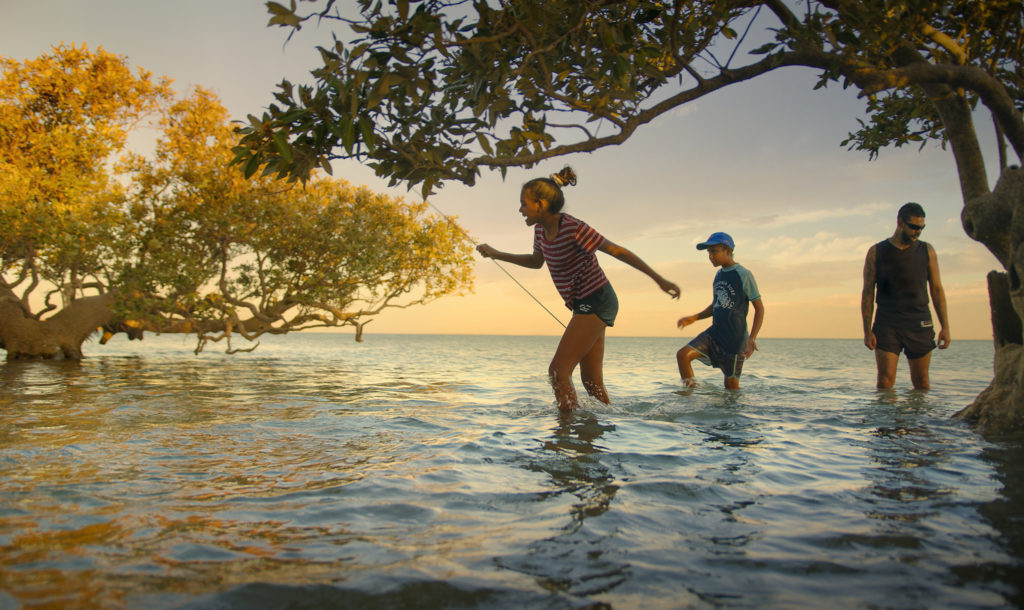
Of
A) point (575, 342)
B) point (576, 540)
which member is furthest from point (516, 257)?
point (576, 540)

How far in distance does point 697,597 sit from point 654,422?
12.5 feet

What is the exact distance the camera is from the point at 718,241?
764cm

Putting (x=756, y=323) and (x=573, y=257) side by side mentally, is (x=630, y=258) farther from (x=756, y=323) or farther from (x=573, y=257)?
(x=756, y=323)

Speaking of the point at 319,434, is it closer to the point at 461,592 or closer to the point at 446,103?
the point at 446,103

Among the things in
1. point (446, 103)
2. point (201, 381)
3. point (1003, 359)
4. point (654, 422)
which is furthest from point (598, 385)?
point (201, 381)

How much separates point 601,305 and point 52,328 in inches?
785

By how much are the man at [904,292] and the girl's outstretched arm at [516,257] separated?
392 centimetres

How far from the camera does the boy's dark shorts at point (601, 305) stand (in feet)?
18.0

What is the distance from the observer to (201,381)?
1141cm

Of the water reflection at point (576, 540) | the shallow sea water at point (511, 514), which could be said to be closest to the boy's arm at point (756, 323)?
the shallow sea water at point (511, 514)

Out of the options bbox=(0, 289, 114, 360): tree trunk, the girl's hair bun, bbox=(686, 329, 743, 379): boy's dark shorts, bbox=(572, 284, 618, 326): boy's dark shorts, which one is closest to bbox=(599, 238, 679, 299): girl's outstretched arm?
bbox=(572, 284, 618, 326): boy's dark shorts

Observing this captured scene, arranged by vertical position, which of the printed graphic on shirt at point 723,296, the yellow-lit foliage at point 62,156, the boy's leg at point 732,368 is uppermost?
the yellow-lit foliage at point 62,156

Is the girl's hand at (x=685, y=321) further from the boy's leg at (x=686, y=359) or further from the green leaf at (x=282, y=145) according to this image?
the green leaf at (x=282, y=145)

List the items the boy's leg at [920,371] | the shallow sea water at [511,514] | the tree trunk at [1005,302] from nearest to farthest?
the shallow sea water at [511,514]
the tree trunk at [1005,302]
the boy's leg at [920,371]
